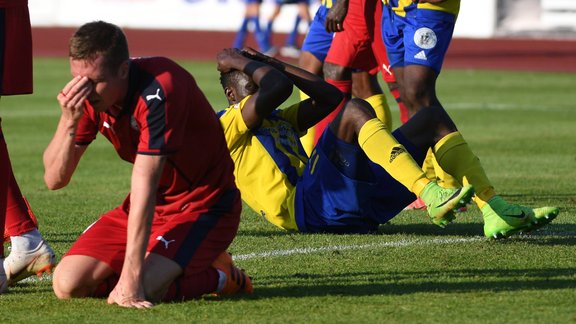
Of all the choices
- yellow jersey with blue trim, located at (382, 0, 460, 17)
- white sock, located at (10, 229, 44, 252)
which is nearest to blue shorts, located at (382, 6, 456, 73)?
yellow jersey with blue trim, located at (382, 0, 460, 17)

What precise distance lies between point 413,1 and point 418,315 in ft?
10.3

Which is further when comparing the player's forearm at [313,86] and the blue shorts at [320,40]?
the blue shorts at [320,40]

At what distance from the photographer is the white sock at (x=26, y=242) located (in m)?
5.76

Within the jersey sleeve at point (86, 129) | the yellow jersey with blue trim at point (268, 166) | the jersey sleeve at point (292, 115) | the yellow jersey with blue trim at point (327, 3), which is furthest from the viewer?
the yellow jersey with blue trim at point (327, 3)

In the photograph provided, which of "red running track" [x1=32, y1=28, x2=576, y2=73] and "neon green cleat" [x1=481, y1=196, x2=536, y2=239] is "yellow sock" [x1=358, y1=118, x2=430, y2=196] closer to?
"neon green cleat" [x1=481, y1=196, x2=536, y2=239]

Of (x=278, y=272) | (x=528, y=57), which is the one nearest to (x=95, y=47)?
(x=278, y=272)

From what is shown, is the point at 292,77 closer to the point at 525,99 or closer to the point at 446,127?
the point at 446,127

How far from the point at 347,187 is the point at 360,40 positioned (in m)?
2.24

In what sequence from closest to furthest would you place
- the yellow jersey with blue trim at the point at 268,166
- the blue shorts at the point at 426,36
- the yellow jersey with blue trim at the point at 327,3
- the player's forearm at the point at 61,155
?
the player's forearm at the point at 61,155 < the yellow jersey with blue trim at the point at 268,166 < the blue shorts at the point at 426,36 < the yellow jersey with blue trim at the point at 327,3

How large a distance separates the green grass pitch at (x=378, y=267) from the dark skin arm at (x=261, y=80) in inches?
31.0

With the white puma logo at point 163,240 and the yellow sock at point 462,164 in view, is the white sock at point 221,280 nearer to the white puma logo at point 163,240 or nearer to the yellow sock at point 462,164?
the white puma logo at point 163,240

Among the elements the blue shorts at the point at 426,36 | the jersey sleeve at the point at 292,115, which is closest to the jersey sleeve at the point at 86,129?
the jersey sleeve at the point at 292,115

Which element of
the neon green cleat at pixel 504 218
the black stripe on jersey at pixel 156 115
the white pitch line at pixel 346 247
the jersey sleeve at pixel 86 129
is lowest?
the white pitch line at pixel 346 247

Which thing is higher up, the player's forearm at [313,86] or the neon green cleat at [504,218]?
the player's forearm at [313,86]
